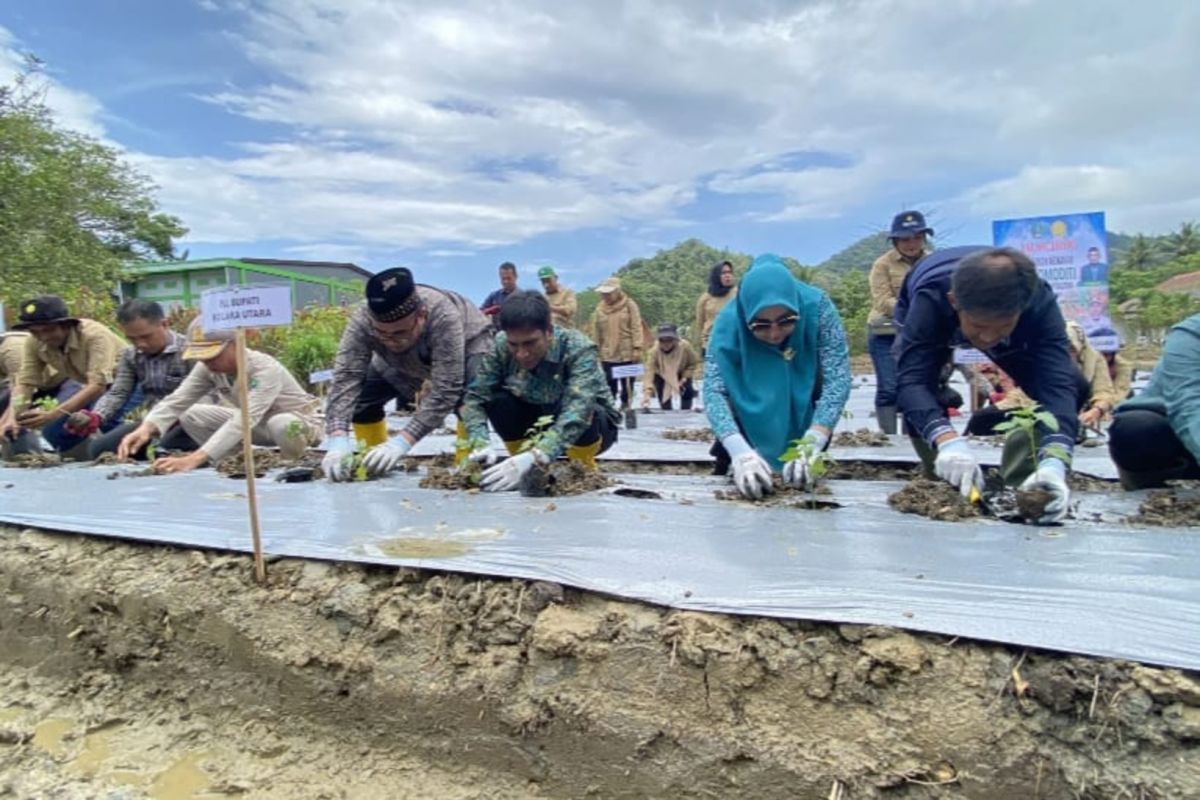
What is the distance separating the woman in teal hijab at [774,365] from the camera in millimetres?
3018

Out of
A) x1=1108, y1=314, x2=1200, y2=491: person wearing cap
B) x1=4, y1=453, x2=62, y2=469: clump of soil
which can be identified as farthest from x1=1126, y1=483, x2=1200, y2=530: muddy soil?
x1=4, y1=453, x2=62, y2=469: clump of soil

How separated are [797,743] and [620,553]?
67cm

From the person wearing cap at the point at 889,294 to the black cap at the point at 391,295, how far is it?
115 inches

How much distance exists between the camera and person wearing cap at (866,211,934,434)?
15.4ft

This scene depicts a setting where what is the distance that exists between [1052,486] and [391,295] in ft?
8.85

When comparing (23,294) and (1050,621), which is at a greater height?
(23,294)

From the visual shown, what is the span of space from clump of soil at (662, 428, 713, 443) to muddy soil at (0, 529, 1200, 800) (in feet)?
Result: 11.6

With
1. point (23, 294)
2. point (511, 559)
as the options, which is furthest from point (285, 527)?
point (23, 294)

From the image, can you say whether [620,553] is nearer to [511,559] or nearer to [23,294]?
[511,559]

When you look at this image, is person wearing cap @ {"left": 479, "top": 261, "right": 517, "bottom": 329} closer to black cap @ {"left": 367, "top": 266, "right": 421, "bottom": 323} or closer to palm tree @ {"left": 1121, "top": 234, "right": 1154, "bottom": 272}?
black cap @ {"left": 367, "top": 266, "right": 421, "bottom": 323}

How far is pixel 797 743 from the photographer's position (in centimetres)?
159

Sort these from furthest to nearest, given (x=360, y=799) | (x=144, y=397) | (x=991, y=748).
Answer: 1. (x=144, y=397)
2. (x=360, y=799)
3. (x=991, y=748)

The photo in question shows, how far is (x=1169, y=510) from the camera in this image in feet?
7.61

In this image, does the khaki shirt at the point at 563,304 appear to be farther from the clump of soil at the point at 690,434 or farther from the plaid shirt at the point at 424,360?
the plaid shirt at the point at 424,360
